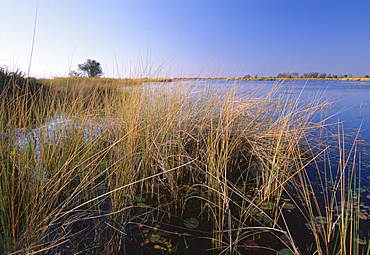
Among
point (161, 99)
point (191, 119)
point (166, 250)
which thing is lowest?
point (166, 250)

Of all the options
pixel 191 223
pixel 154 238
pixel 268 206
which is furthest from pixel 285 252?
pixel 154 238

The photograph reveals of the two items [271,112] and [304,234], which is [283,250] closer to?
[304,234]

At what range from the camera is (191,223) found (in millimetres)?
1510

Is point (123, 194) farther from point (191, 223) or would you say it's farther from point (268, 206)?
point (268, 206)

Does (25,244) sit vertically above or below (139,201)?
above

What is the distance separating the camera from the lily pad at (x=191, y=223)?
148 centimetres

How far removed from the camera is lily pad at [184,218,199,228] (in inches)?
58.4

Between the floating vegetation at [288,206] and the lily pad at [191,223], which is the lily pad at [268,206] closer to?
the floating vegetation at [288,206]

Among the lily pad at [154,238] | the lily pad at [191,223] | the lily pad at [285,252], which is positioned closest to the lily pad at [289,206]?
the lily pad at [285,252]

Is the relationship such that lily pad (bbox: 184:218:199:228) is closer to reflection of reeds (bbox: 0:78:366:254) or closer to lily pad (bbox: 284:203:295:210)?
reflection of reeds (bbox: 0:78:366:254)

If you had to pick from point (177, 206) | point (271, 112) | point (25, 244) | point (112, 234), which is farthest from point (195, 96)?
point (25, 244)

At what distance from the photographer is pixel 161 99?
237cm

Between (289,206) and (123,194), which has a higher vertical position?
(123,194)

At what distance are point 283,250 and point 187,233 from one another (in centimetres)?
58
